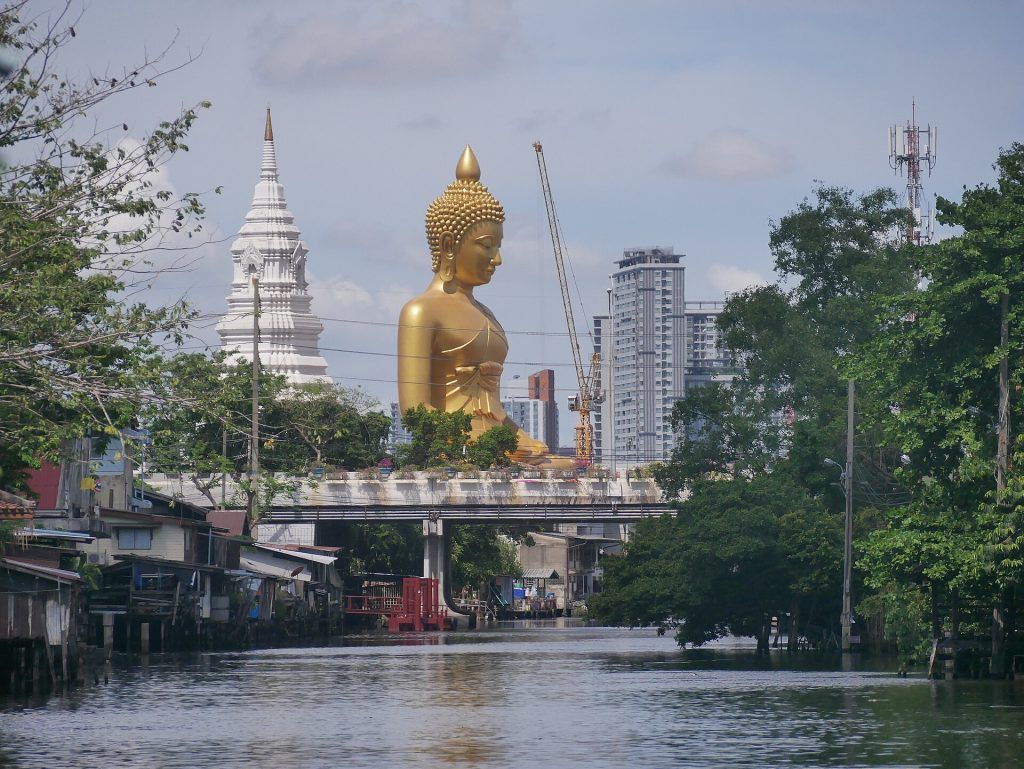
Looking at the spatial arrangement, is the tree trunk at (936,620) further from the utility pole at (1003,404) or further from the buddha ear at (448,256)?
the buddha ear at (448,256)

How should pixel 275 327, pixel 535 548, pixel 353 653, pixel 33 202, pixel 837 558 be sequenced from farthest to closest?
pixel 535 548 → pixel 275 327 → pixel 353 653 → pixel 837 558 → pixel 33 202

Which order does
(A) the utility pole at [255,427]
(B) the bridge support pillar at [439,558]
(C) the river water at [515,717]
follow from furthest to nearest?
(B) the bridge support pillar at [439,558] → (A) the utility pole at [255,427] → (C) the river water at [515,717]

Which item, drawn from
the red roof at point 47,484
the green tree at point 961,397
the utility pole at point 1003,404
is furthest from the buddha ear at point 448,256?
the utility pole at point 1003,404

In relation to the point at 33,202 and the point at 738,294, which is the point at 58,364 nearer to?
the point at 33,202

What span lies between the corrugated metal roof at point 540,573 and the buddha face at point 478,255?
49.7 m

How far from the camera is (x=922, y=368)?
42.3 metres

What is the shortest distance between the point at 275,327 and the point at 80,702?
Result: 9231 centimetres

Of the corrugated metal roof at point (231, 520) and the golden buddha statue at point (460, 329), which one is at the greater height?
the golden buddha statue at point (460, 329)

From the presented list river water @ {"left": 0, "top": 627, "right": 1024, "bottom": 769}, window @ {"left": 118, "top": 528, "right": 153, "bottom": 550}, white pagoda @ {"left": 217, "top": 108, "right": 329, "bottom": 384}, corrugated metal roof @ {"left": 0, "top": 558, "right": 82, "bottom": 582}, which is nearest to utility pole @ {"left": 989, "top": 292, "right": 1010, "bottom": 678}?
river water @ {"left": 0, "top": 627, "right": 1024, "bottom": 769}

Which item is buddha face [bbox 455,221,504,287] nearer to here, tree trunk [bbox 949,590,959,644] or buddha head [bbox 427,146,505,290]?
buddha head [bbox 427,146,505,290]

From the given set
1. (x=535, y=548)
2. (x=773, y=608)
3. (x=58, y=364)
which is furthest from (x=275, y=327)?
(x=58, y=364)

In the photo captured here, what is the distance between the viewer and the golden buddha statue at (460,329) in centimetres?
9406

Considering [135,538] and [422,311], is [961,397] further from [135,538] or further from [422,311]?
[422,311]

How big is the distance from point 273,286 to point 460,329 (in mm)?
40003
